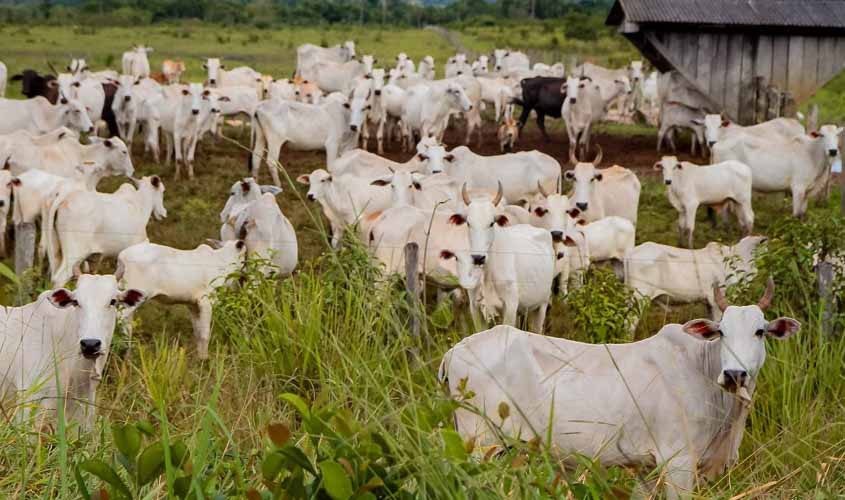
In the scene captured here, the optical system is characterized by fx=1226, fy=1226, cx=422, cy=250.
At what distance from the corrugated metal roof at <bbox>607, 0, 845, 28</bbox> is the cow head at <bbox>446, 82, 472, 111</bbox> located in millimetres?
2768

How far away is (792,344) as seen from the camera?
6.91 meters

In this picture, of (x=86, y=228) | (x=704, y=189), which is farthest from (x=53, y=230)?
(x=704, y=189)

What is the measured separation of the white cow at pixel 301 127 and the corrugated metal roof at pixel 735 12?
15.8ft

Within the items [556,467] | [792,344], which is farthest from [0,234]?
[556,467]

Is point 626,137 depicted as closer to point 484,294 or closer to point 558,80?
point 558,80

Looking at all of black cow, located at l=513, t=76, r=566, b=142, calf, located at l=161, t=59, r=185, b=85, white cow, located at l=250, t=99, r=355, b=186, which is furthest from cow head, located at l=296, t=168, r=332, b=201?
calf, located at l=161, t=59, r=185, b=85

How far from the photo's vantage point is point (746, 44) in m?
19.6

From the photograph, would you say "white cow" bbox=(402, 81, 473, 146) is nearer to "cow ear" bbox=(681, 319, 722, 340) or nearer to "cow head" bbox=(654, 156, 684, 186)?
"cow head" bbox=(654, 156, 684, 186)

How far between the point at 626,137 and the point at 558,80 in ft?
5.49

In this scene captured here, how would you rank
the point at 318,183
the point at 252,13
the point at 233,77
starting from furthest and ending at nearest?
the point at 252,13 → the point at 233,77 → the point at 318,183

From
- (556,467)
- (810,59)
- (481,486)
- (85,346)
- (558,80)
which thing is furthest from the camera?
(558,80)

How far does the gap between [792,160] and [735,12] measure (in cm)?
553

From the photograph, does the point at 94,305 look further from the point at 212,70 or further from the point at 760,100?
the point at 212,70

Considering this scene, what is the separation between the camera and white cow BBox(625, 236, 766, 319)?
988cm
